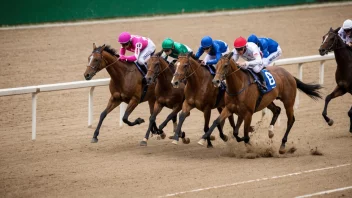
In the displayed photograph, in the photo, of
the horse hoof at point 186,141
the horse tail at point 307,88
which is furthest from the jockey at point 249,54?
the horse hoof at point 186,141

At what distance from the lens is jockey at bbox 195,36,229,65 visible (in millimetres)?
12430

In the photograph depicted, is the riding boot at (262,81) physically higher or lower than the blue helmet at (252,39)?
lower

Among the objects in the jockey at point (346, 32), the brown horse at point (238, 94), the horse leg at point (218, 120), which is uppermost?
the jockey at point (346, 32)

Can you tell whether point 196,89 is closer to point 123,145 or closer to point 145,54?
point 145,54

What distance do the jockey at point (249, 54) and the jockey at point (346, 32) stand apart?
2689 millimetres

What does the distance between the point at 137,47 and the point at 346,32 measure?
390 cm

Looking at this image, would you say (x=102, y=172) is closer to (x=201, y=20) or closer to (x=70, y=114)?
(x=70, y=114)

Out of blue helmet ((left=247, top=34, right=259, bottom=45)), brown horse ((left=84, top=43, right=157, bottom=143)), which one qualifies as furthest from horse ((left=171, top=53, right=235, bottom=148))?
brown horse ((left=84, top=43, right=157, bottom=143))

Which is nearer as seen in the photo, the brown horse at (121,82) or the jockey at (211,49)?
the jockey at (211,49)

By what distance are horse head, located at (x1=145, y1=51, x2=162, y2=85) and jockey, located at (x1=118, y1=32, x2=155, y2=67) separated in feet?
2.43

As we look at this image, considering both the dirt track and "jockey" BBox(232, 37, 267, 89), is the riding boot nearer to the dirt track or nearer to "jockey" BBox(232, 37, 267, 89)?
"jockey" BBox(232, 37, 267, 89)

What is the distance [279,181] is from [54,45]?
957 cm

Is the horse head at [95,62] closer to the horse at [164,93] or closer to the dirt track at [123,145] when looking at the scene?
the horse at [164,93]

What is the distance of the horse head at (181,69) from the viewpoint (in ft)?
38.9
